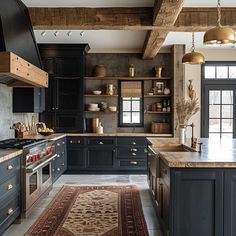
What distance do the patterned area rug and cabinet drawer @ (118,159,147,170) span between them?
1.52m

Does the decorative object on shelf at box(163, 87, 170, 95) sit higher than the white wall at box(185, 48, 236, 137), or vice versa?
the white wall at box(185, 48, 236, 137)

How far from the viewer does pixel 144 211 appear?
4699mm

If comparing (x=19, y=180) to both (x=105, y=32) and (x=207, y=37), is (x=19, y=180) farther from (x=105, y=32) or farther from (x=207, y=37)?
(x=105, y=32)

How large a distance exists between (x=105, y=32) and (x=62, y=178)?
3100 mm

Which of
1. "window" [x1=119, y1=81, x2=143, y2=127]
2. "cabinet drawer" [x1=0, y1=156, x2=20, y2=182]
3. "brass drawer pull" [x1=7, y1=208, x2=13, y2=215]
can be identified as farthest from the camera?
"window" [x1=119, y1=81, x2=143, y2=127]

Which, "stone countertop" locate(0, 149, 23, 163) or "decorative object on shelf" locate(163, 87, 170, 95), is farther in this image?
"decorative object on shelf" locate(163, 87, 170, 95)

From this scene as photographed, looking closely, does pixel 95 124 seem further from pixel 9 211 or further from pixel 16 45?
pixel 9 211

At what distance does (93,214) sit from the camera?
4570 mm

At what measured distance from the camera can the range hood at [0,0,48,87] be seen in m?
4.02

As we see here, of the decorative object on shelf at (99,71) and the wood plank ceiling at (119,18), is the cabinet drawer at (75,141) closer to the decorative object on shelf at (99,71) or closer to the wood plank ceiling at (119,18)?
the decorative object on shelf at (99,71)

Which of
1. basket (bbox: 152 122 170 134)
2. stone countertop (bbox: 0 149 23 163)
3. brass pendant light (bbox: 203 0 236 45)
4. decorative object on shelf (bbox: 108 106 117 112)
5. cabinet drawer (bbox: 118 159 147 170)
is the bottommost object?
cabinet drawer (bbox: 118 159 147 170)

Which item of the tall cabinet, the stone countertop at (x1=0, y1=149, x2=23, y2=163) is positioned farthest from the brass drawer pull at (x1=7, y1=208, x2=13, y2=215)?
the tall cabinet

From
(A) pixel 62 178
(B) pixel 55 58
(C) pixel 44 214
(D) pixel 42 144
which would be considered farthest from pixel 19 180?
(B) pixel 55 58

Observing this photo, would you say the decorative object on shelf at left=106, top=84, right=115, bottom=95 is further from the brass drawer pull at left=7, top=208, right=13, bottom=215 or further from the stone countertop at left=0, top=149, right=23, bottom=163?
the brass drawer pull at left=7, top=208, right=13, bottom=215
